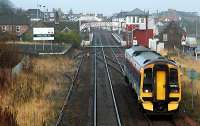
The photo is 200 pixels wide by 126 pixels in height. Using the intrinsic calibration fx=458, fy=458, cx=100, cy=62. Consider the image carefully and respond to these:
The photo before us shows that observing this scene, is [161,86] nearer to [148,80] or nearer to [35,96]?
[148,80]

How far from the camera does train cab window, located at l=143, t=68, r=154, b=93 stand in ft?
67.4

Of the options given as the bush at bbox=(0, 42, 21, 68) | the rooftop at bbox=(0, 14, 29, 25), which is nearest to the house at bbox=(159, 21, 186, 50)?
the rooftop at bbox=(0, 14, 29, 25)

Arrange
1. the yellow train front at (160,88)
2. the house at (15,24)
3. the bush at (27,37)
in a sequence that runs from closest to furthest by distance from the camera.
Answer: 1. the yellow train front at (160,88)
2. the bush at (27,37)
3. the house at (15,24)

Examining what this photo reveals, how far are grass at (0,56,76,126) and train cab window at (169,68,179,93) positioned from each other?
549 centimetres

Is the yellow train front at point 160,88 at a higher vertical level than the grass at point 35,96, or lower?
higher

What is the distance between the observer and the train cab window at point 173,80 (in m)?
20.4

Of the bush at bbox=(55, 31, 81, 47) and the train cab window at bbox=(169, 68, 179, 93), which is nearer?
the train cab window at bbox=(169, 68, 179, 93)

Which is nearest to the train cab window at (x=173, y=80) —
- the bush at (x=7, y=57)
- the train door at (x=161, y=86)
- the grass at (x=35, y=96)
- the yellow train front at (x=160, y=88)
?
the yellow train front at (x=160, y=88)

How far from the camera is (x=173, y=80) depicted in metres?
20.5

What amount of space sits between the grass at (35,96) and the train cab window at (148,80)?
4.39m

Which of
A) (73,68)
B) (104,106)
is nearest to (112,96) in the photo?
(104,106)

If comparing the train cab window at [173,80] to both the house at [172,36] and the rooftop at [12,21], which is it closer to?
the house at [172,36]

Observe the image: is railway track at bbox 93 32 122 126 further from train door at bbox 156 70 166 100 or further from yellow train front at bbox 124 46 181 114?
train door at bbox 156 70 166 100

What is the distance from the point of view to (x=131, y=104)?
25172 millimetres
